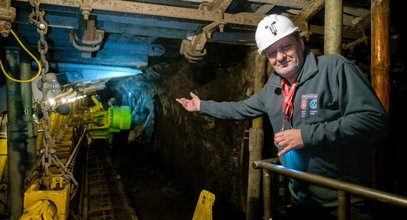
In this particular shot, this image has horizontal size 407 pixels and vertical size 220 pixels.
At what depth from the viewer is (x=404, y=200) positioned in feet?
4.32

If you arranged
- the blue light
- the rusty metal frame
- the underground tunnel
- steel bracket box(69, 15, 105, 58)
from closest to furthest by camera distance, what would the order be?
the underground tunnel, the rusty metal frame, steel bracket box(69, 15, 105, 58), the blue light

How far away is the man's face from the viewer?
2.23m

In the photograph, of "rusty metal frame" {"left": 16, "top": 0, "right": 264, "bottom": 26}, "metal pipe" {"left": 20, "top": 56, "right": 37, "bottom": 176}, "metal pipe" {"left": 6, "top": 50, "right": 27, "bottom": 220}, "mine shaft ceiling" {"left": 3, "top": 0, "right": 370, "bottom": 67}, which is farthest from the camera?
"metal pipe" {"left": 20, "top": 56, "right": 37, "bottom": 176}

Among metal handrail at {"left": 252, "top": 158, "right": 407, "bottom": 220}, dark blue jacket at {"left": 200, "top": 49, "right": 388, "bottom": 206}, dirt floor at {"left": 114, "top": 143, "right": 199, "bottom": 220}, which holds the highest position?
dark blue jacket at {"left": 200, "top": 49, "right": 388, "bottom": 206}

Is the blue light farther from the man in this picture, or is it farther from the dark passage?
the man

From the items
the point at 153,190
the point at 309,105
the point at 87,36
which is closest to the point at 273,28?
the point at 309,105

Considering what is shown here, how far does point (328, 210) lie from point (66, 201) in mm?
2555

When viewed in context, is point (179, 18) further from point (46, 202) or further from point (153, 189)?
point (153, 189)

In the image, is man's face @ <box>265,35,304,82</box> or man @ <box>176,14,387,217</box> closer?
man @ <box>176,14,387,217</box>

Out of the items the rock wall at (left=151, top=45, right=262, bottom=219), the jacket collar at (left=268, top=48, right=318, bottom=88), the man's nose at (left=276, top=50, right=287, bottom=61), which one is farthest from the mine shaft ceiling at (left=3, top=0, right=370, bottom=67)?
the jacket collar at (left=268, top=48, right=318, bottom=88)

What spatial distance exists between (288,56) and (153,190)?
24.6 feet

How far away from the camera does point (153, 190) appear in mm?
8469

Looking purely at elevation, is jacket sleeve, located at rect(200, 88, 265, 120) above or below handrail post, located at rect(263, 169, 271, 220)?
above

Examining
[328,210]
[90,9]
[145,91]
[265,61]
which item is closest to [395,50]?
[265,61]
